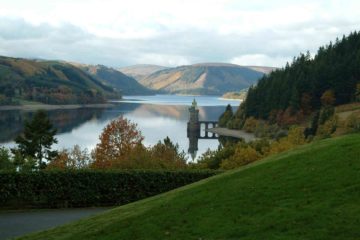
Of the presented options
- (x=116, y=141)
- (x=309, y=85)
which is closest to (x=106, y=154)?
(x=116, y=141)

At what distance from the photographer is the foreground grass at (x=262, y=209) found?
12.0m

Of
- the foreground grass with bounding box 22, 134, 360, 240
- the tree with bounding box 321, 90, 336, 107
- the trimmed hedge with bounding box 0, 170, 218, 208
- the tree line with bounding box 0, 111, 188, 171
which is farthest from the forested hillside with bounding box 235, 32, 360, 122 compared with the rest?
the foreground grass with bounding box 22, 134, 360, 240

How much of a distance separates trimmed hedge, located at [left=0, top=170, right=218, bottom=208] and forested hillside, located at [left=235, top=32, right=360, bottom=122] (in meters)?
105

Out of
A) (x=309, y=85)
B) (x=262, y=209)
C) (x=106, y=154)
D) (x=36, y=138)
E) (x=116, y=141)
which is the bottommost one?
(x=106, y=154)

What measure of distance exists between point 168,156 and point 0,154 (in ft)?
61.4

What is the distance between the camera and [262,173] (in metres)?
18.0

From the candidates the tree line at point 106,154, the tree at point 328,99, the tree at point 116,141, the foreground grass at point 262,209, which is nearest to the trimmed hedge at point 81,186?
the foreground grass at point 262,209

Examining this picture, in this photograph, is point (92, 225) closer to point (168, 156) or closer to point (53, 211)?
point (53, 211)

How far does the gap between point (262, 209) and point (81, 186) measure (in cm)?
1584

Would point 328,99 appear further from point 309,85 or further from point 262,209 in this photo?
point 262,209

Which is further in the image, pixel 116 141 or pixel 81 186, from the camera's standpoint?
pixel 116 141

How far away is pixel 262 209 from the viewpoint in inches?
541

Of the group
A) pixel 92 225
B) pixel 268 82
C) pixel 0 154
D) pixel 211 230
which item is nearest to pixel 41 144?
pixel 0 154

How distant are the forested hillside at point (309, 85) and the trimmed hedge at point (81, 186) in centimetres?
10536
